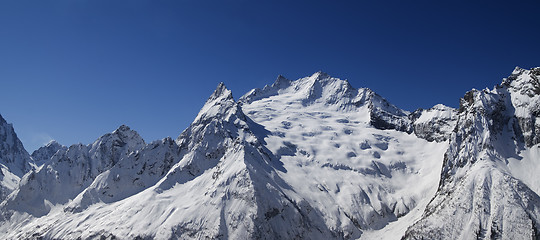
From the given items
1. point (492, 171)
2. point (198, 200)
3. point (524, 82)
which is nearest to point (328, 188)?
point (198, 200)

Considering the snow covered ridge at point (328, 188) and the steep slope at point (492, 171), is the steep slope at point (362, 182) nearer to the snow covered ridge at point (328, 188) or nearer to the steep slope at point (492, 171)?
the snow covered ridge at point (328, 188)

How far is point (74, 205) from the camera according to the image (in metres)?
184

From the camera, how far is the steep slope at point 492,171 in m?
121

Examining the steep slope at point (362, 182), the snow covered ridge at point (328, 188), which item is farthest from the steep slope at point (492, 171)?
the steep slope at point (362, 182)

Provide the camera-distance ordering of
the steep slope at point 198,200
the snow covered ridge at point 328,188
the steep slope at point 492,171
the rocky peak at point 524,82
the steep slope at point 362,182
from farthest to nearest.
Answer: the rocky peak at point 524,82, the steep slope at point 362,182, the steep slope at point 198,200, the snow covered ridge at point 328,188, the steep slope at point 492,171

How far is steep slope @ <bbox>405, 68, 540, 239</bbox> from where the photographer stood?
121000 millimetres

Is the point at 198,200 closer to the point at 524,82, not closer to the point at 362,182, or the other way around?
the point at 362,182

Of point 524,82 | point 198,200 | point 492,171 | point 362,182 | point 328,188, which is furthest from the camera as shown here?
point 362,182

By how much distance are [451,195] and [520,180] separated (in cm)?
2050

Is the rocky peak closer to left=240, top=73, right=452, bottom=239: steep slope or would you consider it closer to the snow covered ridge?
the snow covered ridge

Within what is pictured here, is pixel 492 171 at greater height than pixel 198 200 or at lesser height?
lesser

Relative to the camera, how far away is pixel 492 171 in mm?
134250

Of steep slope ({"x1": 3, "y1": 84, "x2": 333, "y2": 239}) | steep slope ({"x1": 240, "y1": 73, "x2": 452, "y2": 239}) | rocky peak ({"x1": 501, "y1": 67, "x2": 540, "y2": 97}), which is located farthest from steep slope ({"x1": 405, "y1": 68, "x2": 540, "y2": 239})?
steep slope ({"x1": 3, "y1": 84, "x2": 333, "y2": 239})

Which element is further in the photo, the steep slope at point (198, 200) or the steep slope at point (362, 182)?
the steep slope at point (362, 182)
